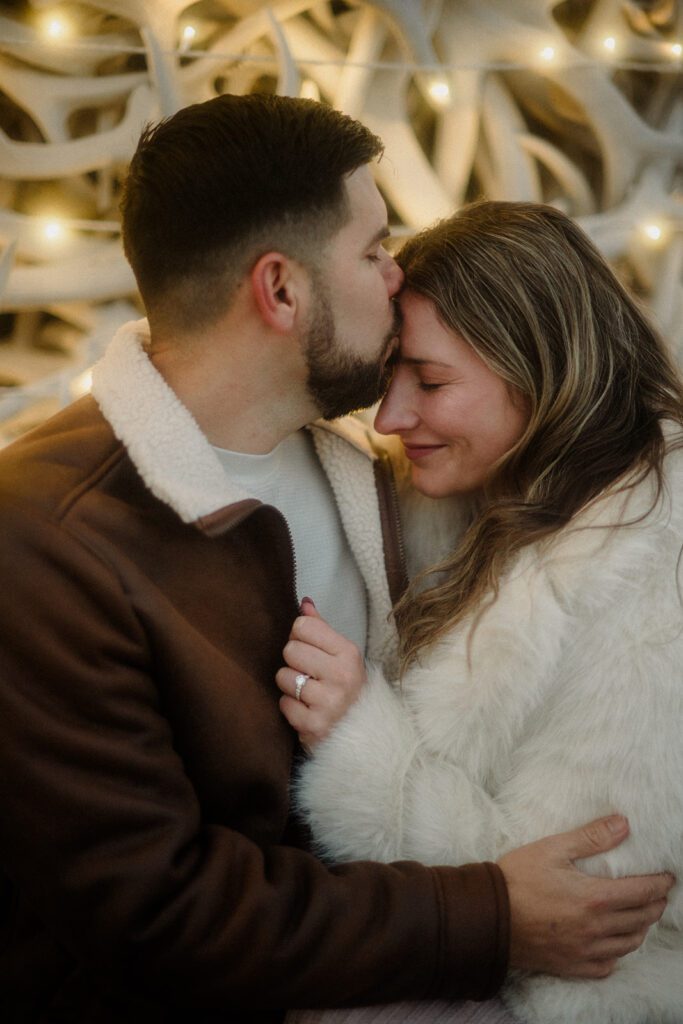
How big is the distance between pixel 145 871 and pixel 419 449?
2.66 feet

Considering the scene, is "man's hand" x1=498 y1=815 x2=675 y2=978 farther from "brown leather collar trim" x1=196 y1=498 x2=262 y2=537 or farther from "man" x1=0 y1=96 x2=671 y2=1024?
"brown leather collar trim" x1=196 y1=498 x2=262 y2=537

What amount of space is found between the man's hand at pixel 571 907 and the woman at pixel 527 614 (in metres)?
0.02

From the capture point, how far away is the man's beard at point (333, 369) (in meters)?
1.41

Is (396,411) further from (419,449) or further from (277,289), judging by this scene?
(277,289)

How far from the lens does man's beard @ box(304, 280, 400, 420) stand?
Answer: 1.41 meters

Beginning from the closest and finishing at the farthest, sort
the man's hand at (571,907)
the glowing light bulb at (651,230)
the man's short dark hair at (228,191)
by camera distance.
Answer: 1. the man's hand at (571,907)
2. the man's short dark hair at (228,191)
3. the glowing light bulb at (651,230)

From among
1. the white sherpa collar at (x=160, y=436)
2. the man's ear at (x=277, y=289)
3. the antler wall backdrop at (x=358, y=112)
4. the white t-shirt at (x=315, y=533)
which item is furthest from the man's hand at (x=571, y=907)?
the antler wall backdrop at (x=358, y=112)

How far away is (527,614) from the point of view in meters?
1.31

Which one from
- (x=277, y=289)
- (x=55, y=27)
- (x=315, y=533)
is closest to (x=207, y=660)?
(x=315, y=533)

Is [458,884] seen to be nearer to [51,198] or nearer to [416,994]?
[416,994]

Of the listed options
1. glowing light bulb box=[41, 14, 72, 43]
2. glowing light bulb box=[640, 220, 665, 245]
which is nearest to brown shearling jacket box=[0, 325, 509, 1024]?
glowing light bulb box=[41, 14, 72, 43]

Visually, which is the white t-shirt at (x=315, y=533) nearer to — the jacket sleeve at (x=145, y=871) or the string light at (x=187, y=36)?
Result: the jacket sleeve at (x=145, y=871)

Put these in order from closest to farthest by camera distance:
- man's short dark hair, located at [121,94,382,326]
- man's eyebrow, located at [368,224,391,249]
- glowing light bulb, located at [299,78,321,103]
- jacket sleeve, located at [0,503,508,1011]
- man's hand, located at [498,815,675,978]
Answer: jacket sleeve, located at [0,503,508,1011] → man's hand, located at [498,815,675,978] → man's short dark hair, located at [121,94,382,326] → man's eyebrow, located at [368,224,391,249] → glowing light bulb, located at [299,78,321,103]

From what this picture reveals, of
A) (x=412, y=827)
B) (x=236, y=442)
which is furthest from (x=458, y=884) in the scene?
(x=236, y=442)
